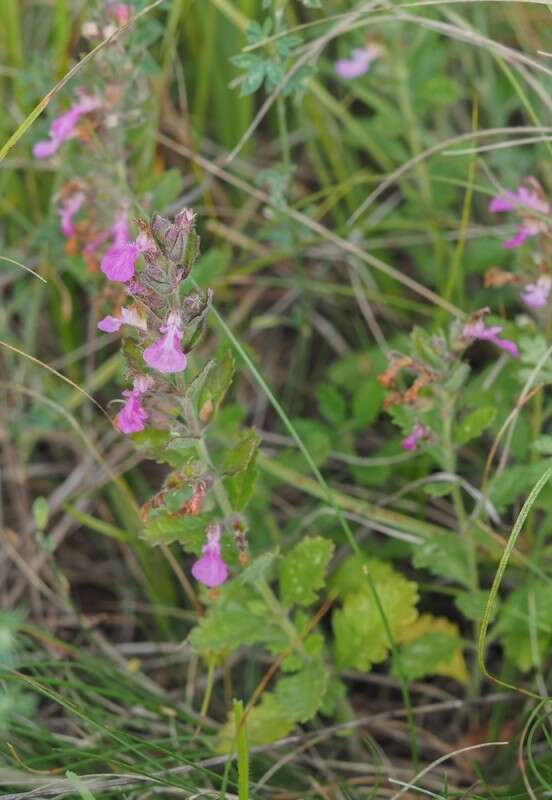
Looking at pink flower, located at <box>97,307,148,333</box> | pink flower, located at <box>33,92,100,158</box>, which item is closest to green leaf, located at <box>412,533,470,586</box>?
pink flower, located at <box>97,307,148,333</box>

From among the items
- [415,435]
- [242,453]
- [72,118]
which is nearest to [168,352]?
[242,453]

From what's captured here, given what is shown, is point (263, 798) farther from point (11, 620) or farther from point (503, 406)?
point (503, 406)

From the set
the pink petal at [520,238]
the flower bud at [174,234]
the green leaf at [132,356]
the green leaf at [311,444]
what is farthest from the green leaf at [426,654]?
the flower bud at [174,234]

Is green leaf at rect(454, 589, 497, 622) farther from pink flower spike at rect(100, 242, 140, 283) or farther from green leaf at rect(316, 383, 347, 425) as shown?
pink flower spike at rect(100, 242, 140, 283)

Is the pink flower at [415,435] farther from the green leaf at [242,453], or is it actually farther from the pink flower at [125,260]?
the pink flower at [125,260]

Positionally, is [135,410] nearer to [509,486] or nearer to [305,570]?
[305,570]

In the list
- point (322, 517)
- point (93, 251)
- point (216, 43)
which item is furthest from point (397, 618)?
point (216, 43)
